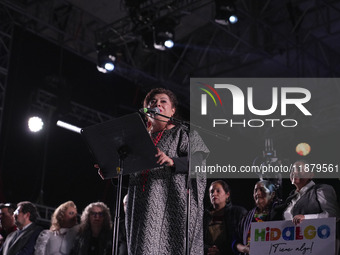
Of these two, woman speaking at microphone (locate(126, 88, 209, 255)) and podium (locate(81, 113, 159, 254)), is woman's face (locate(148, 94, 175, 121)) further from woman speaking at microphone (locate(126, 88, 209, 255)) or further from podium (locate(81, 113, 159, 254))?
podium (locate(81, 113, 159, 254))

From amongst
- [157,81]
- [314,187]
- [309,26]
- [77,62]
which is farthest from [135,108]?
[314,187]

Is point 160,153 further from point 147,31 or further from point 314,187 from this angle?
point 147,31

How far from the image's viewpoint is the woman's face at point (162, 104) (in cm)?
307

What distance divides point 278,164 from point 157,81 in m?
3.16

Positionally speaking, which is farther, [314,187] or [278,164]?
[278,164]

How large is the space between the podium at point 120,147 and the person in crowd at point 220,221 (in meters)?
1.74

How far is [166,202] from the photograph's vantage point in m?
2.87

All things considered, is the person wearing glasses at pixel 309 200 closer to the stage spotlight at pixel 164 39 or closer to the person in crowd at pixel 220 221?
the person in crowd at pixel 220 221

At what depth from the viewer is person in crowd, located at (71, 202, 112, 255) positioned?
197 inches

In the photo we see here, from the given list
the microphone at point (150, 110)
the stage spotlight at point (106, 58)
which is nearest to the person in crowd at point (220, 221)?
the microphone at point (150, 110)

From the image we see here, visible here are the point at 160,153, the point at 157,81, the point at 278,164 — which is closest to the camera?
the point at 160,153

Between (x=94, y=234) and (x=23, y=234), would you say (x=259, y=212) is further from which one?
(x=23, y=234)

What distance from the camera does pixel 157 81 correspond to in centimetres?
928

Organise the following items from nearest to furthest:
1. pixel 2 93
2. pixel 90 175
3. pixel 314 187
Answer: pixel 314 187 → pixel 2 93 → pixel 90 175
